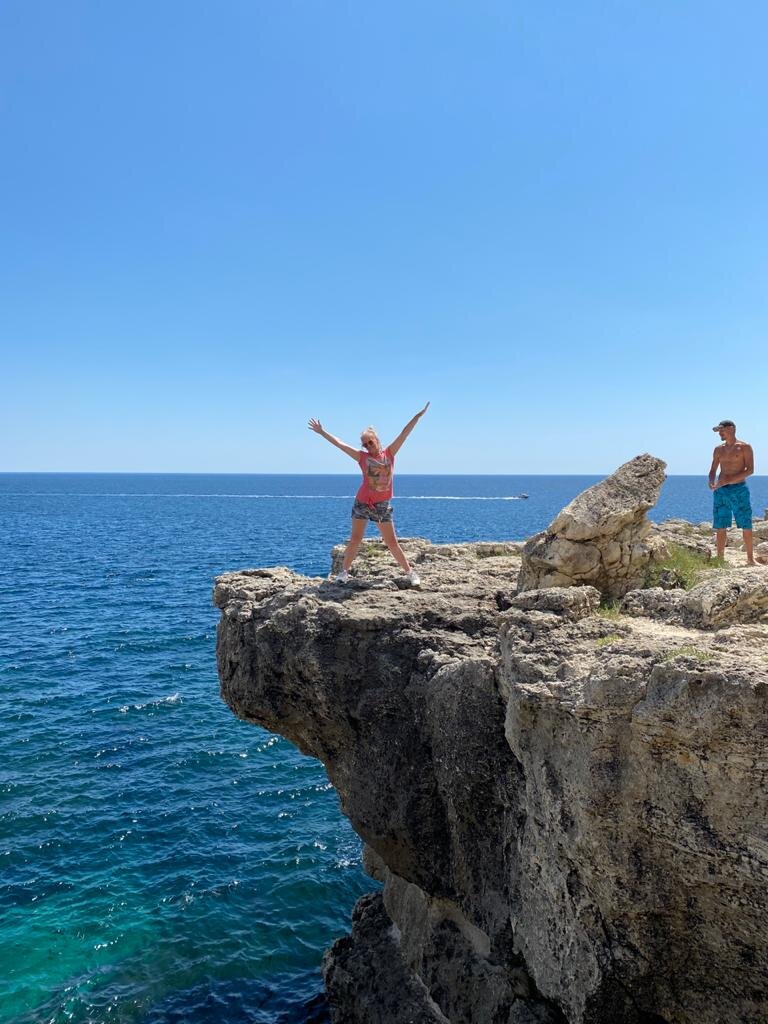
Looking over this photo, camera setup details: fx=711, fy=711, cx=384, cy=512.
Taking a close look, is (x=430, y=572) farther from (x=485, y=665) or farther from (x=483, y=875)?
(x=483, y=875)

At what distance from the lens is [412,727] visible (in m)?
11.6

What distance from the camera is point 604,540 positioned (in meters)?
11.6

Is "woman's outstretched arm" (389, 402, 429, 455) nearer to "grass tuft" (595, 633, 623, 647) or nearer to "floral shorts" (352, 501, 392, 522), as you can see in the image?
"floral shorts" (352, 501, 392, 522)

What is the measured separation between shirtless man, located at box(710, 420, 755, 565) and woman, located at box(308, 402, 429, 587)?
585 centimetres

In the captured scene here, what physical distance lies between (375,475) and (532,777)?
619cm

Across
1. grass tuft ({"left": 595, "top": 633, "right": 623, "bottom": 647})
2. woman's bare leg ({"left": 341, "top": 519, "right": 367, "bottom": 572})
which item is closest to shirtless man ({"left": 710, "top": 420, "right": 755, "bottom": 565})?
grass tuft ({"left": 595, "top": 633, "right": 623, "bottom": 647})

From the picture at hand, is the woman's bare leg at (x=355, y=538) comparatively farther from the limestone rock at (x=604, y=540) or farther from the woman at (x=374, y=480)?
the limestone rock at (x=604, y=540)

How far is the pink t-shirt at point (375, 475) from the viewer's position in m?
13.3

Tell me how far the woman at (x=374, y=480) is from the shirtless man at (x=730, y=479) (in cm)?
585

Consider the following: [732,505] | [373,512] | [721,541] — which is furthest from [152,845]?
[732,505]

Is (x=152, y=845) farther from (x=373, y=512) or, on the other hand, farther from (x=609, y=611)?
(x=609, y=611)

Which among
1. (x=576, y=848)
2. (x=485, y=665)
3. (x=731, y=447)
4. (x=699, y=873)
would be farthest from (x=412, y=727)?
(x=731, y=447)

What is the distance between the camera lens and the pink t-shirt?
13281 mm

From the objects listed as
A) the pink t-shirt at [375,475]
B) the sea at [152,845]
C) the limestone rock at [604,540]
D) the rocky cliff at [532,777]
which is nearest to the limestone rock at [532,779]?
the rocky cliff at [532,777]
